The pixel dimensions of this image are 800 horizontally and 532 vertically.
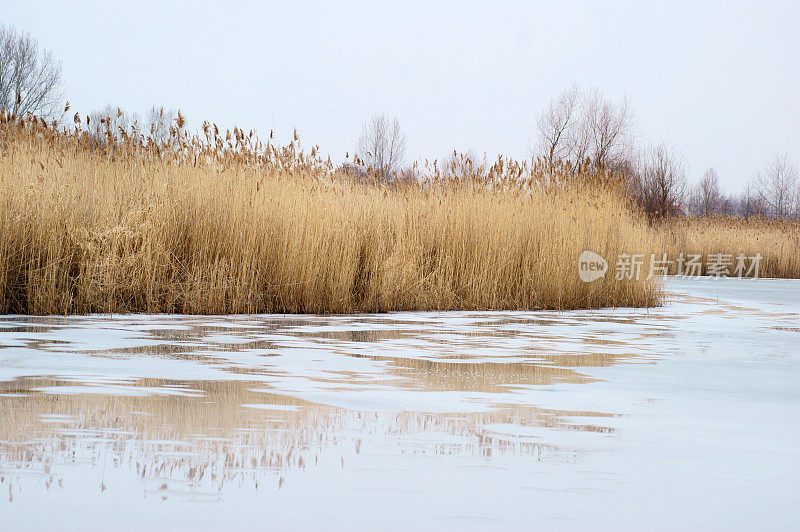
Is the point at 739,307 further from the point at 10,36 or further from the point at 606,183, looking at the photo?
the point at 10,36

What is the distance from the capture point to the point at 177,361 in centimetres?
411

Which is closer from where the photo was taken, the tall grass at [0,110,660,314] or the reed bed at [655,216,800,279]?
the tall grass at [0,110,660,314]

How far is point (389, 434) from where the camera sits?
8.57ft

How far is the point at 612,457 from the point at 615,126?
37.9m

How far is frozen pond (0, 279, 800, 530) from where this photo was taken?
1.88m

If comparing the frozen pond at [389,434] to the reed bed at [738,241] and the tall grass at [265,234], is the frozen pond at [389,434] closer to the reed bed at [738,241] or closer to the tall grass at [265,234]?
the tall grass at [265,234]

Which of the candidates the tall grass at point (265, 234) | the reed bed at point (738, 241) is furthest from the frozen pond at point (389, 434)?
the reed bed at point (738, 241)

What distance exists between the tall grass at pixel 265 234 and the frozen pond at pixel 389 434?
1.71m

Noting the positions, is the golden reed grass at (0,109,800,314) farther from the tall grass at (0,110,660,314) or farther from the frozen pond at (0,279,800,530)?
the frozen pond at (0,279,800,530)

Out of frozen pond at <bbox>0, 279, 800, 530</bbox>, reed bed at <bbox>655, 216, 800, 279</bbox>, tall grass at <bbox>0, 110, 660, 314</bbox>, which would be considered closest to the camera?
frozen pond at <bbox>0, 279, 800, 530</bbox>

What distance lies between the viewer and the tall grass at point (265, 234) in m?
6.77

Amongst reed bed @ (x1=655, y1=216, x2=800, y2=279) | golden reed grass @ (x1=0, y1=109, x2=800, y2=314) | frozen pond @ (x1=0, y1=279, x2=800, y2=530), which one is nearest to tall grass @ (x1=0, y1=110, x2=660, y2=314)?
golden reed grass @ (x1=0, y1=109, x2=800, y2=314)

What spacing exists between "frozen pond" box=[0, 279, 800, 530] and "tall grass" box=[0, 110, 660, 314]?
5.60 feet

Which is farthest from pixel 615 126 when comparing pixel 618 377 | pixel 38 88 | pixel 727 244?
pixel 618 377
